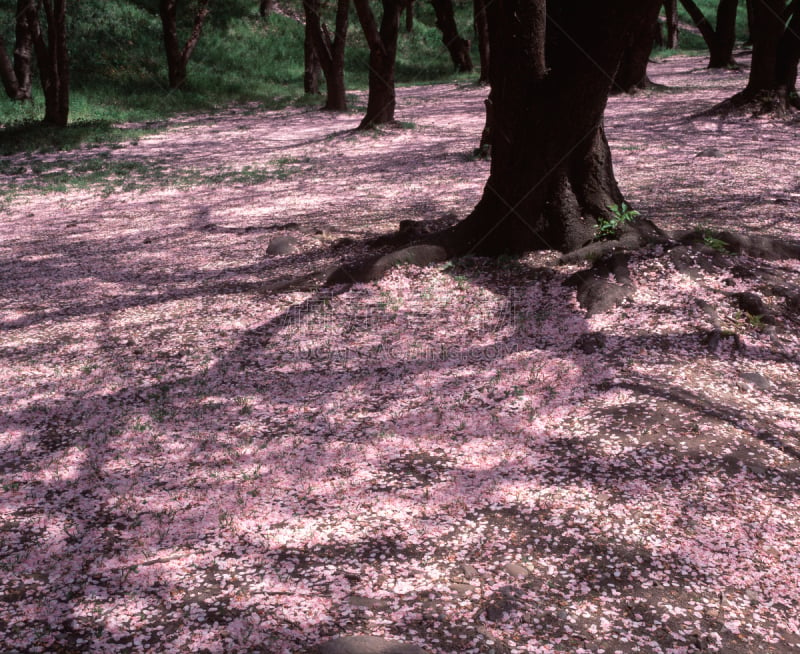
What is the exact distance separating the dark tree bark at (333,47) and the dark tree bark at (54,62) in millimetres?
6074

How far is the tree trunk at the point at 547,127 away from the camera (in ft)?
20.3

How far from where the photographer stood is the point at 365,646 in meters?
2.78

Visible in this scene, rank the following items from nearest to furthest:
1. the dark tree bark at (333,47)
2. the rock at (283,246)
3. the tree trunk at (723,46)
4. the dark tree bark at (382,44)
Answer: the rock at (283,246)
the dark tree bark at (382,44)
the dark tree bark at (333,47)
the tree trunk at (723,46)

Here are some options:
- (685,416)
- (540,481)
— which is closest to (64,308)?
(540,481)

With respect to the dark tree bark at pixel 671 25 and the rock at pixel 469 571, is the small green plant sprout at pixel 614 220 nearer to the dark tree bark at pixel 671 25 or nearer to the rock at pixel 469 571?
the rock at pixel 469 571

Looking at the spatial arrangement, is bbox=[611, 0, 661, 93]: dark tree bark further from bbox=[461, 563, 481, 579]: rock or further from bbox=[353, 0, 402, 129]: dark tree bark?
bbox=[461, 563, 481, 579]: rock

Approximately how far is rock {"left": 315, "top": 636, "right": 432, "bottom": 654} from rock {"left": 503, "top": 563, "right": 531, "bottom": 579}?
671 mm

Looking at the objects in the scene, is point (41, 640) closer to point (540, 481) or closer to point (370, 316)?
point (540, 481)

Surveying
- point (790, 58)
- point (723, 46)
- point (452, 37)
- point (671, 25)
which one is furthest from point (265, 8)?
point (790, 58)

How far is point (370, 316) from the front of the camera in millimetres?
6441

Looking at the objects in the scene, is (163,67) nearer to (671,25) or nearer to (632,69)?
(632,69)

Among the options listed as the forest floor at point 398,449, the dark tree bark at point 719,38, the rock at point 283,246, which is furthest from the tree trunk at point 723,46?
the rock at point 283,246

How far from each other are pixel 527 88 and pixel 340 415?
11.6ft

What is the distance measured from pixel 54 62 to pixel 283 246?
13012 mm
